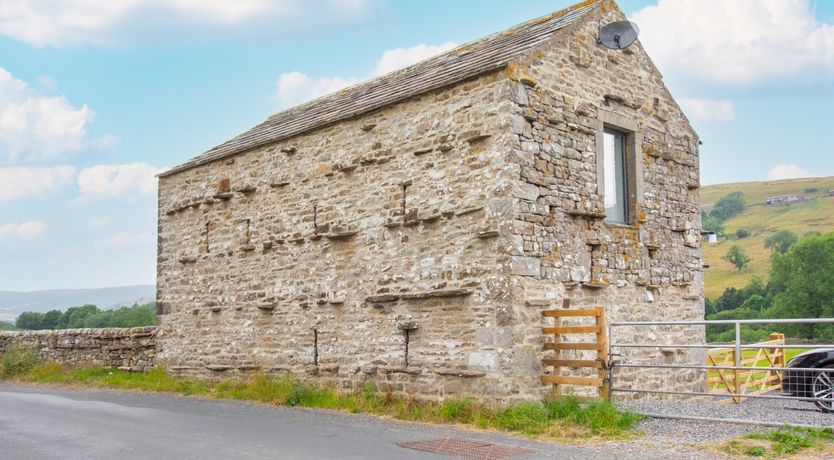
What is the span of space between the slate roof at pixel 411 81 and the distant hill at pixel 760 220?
5469 centimetres

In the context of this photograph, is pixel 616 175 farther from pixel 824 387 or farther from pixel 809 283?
pixel 809 283

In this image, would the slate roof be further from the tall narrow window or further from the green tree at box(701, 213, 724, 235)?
the green tree at box(701, 213, 724, 235)

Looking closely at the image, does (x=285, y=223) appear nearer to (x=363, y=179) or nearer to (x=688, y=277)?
(x=363, y=179)

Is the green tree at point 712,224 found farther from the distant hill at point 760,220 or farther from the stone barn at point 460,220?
the stone barn at point 460,220

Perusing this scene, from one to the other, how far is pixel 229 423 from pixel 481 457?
4187 millimetres

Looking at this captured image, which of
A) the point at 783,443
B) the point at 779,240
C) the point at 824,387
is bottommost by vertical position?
the point at 783,443

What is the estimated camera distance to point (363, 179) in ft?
43.3

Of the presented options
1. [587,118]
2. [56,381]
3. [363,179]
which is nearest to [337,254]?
[363,179]

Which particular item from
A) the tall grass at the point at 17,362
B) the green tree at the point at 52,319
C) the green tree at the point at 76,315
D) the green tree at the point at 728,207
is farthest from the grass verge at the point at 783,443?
the green tree at the point at 728,207

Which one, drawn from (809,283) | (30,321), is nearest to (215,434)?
(809,283)

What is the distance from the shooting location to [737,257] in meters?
74.4

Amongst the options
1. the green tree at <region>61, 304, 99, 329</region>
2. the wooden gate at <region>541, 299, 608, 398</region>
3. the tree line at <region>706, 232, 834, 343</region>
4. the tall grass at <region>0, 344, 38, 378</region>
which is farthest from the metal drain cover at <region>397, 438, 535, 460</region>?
the green tree at <region>61, 304, 99, 329</region>

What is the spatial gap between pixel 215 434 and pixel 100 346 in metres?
10.6

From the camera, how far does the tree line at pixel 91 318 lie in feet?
115
